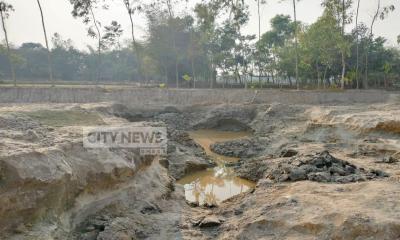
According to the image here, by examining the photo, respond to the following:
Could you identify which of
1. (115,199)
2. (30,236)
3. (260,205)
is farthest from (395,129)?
(30,236)

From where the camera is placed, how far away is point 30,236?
5.82 metres

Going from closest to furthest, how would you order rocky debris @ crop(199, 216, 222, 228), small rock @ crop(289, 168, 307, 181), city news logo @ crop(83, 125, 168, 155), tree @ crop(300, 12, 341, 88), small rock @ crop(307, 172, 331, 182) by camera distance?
1. rocky debris @ crop(199, 216, 222, 228)
2. city news logo @ crop(83, 125, 168, 155)
3. small rock @ crop(307, 172, 331, 182)
4. small rock @ crop(289, 168, 307, 181)
5. tree @ crop(300, 12, 341, 88)

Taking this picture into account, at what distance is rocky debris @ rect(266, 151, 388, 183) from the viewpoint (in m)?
9.12

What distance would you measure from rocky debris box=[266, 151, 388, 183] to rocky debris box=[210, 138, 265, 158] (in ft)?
18.2

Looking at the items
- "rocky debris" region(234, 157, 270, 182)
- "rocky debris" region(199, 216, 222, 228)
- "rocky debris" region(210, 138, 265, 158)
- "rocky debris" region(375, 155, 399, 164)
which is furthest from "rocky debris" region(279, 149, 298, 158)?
"rocky debris" region(199, 216, 222, 228)

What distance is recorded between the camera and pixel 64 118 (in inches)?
420

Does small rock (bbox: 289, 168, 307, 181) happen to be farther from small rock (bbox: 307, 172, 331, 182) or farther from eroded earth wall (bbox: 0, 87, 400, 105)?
eroded earth wall (bbox: 0, 87, 400, 105)

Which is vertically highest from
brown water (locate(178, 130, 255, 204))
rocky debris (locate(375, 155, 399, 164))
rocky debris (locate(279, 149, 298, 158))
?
rocky debris (locate(375, 155, 399, 164))

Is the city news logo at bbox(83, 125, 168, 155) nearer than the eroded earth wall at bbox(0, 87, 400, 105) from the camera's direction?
Yes

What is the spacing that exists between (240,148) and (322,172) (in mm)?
7758

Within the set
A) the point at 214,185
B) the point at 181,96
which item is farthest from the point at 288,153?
the point at 181,96

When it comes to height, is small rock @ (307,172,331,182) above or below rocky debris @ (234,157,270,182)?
above

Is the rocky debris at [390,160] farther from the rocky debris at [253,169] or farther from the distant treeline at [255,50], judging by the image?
the distant treeline at [255,50]

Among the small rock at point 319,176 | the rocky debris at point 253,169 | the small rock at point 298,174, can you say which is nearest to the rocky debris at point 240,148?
the rocky debris at point 253,169
